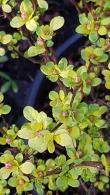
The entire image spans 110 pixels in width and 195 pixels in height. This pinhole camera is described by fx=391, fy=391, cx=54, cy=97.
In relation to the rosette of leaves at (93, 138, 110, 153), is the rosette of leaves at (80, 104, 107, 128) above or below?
above

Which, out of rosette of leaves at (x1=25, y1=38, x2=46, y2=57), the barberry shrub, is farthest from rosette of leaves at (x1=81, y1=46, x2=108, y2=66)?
rosette of leaves at (x1=25, y1=38, x2=46, y2=57)

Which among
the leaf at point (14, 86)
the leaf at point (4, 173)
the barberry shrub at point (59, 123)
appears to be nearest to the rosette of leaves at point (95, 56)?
the barberry shrub at point (59, 123)

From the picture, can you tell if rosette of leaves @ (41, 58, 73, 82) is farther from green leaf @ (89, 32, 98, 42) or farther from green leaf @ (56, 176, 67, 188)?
green leaf @ (56, 176, 67, 188)

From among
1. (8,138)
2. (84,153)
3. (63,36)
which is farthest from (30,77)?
(84,153)

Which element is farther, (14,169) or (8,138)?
(8,138)

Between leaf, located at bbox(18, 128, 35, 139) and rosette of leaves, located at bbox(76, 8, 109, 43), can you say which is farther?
rosette of leaves, located at bbox(76, 8, 109, 43)

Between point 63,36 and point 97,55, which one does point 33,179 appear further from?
point 63,36

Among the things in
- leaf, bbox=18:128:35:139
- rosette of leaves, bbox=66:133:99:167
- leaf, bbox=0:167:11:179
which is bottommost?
rosette of leaves, bbox=66:133:99:167

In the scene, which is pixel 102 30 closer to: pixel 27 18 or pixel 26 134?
pixel 27 18
